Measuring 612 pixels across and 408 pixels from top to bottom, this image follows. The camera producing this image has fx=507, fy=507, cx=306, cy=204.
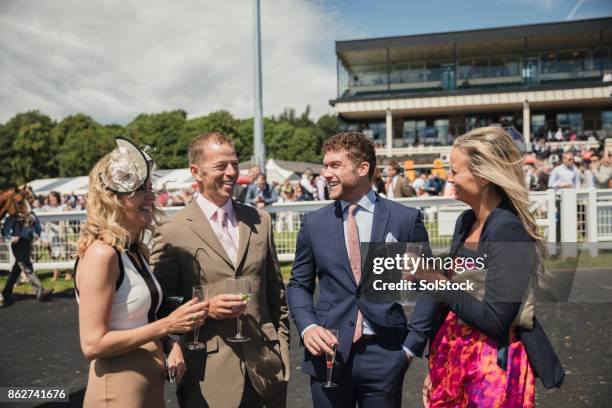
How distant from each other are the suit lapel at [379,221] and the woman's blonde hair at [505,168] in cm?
69

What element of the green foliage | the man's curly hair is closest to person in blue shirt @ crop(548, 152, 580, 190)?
the man's curly hair

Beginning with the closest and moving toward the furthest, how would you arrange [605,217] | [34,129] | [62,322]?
[62,322] → [605,217] → [34,129]

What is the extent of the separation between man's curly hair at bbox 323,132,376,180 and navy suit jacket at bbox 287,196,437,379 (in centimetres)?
26

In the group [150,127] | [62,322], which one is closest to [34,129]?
[150,127]

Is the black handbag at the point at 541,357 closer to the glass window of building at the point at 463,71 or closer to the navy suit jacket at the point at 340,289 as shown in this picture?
the navy suit jacket at the point at 340,289

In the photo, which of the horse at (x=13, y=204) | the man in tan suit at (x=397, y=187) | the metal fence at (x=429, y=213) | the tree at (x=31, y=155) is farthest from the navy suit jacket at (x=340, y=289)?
the tree at (x=31, y=155)

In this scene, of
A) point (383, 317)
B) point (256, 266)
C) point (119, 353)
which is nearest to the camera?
point (119, 353)

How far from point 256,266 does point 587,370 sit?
13.9 ft

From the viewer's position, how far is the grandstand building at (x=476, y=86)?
42.1m

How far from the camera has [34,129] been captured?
70.1m

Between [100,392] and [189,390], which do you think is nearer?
[100,392]

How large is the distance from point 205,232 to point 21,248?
9.01 m

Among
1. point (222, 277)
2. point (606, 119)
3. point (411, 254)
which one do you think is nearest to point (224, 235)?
point (222, 277)

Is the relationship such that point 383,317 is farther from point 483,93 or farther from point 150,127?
point 150,127
